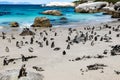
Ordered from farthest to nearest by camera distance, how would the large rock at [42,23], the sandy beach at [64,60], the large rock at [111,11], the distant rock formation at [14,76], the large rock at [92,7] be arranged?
1. the large rock at [92,7]
2. the large rock at [111,11]
3. the large rock at [42,23]
4. the sandy beach at [64,60]
5. the distant rock formation at [14,76]

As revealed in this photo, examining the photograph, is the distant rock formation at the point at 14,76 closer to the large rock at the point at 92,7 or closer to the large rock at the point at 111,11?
the large rock at the point at 111,11

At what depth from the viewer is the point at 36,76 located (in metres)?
15.0

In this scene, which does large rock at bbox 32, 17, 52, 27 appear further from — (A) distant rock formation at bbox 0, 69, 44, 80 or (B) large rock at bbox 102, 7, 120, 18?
(A) distant rock formation at bbox 0, 69, 44, 80

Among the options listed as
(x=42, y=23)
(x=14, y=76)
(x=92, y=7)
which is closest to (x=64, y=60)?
(x=14, y=76)

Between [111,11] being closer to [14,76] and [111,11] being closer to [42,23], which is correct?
[42,23]

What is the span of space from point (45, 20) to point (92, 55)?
25.0 m

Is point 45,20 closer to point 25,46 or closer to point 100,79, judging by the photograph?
point 25,46

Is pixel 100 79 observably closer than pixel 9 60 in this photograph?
Yes

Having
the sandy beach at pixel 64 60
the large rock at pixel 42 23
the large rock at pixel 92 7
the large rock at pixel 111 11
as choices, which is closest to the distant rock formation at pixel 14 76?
the sandy beach at pixel 64 60

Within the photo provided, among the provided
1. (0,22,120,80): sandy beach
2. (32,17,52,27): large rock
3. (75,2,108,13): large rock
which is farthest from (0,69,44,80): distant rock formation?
(75,2,108,13): large rock

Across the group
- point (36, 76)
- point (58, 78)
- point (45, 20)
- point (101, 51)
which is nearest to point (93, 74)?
point (58, 78)

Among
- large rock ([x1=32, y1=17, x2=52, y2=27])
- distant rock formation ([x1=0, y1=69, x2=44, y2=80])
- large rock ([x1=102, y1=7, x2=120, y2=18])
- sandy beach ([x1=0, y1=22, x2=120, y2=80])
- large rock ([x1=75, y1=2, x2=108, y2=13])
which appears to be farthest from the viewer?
large rock ([x1=75, y1=2, x2=108, y2=13])

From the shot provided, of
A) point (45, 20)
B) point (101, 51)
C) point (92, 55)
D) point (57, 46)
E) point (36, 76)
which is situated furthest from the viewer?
point (45, 20)

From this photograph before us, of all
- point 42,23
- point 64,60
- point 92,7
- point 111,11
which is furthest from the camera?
point 92,7
